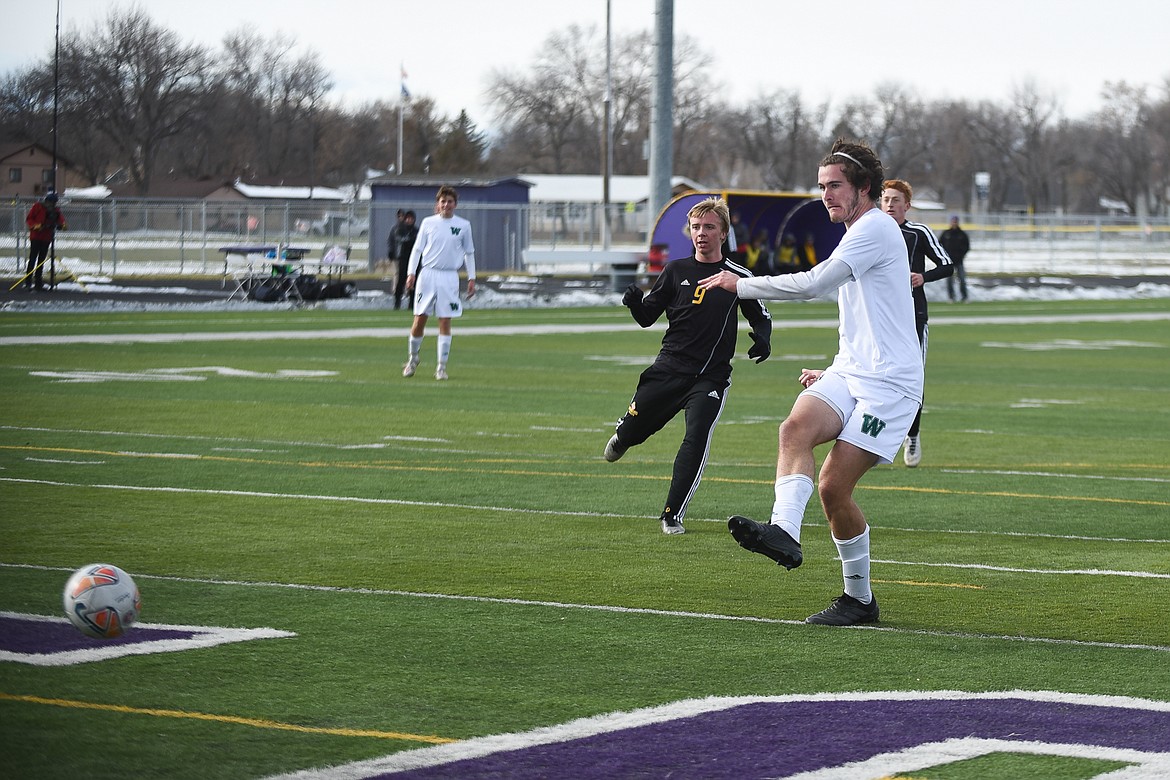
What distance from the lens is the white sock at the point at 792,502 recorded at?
6930mm

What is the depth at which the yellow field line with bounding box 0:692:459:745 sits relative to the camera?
212 inches

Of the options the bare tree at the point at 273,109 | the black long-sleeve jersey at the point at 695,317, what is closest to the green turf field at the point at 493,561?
the black long-sleeve jersey at the point at 695,317

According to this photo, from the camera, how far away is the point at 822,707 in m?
5.84

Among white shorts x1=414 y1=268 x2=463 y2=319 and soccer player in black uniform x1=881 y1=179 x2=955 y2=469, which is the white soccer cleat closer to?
soccer player in black uniform x1=881 y1=179 x2=955 y2=469

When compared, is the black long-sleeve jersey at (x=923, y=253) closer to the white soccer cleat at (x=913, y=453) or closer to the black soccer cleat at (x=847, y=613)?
the white soccer cleat at (x=913, y=453)

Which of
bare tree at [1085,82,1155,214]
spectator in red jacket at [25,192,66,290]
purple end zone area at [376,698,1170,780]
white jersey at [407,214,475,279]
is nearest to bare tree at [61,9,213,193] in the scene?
spectator in red jacket at [25,192,66,290]

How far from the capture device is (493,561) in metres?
8.88

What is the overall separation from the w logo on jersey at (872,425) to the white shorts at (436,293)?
12.8 meters

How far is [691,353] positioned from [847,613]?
3.19 m

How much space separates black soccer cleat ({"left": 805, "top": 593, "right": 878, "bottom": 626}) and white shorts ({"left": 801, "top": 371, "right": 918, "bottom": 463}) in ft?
2.13

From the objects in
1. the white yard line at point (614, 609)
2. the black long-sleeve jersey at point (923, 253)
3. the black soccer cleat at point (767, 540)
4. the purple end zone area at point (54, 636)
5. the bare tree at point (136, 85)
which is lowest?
the white yard line at point (614, 609)

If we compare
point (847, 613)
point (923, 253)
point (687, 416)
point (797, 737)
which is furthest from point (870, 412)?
point (923, 253)

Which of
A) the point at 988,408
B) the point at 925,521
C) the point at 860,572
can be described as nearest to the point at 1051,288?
the point at 988,408

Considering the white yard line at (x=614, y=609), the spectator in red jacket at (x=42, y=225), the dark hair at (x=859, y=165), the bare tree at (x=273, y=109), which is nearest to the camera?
the white yard line at (x=614, y=609)
